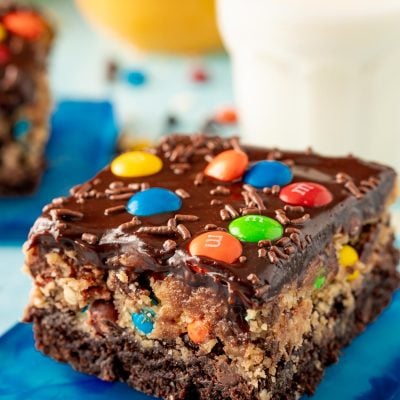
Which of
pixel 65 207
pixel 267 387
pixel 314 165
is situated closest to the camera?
pixel 267 387

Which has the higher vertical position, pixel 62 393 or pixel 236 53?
pixel 236 53

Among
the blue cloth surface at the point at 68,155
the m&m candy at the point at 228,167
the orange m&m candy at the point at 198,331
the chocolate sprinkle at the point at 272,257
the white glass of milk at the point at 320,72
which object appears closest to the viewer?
the chocolate sprinkle at the point at 272,257

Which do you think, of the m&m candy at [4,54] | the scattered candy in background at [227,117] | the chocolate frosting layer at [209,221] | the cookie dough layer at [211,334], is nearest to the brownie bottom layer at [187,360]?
the cookie dough layer at [211,334]

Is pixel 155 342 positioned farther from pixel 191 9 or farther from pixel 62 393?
pixel 191 9

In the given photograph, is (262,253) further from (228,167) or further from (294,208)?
(228,167)

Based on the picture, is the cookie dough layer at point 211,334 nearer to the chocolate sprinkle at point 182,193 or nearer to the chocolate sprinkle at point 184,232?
the chocolate sprinkle at point 184,232

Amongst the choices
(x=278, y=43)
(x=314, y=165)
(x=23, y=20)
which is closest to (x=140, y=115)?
(x=23, y=20)

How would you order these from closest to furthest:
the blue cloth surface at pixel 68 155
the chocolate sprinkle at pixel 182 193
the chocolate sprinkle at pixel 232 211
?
the chocolate sprinkle at pixel 232 211 < the chocolate sprinkle at pixel 182 193 < the blue cloth surface at pixel 68 155

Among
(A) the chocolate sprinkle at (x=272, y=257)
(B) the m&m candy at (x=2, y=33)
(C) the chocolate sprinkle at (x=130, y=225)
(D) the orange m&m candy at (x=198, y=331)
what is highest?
(B) the m&m candy at (x=2, y=33)
